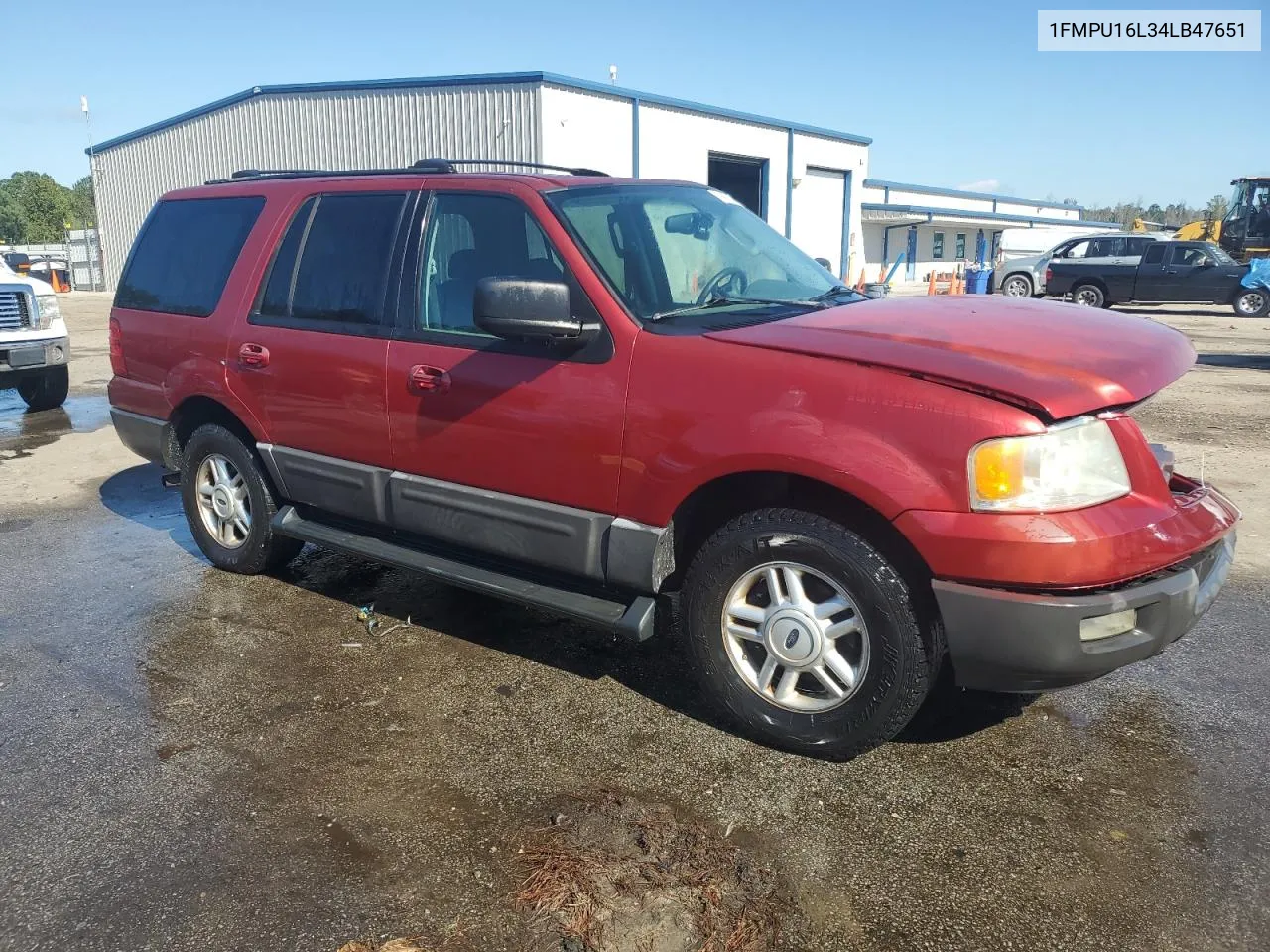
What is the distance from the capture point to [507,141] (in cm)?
2119

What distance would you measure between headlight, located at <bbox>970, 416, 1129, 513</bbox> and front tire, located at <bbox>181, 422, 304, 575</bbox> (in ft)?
11.5

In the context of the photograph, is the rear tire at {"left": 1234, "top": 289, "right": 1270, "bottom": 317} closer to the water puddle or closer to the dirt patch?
the water puddle

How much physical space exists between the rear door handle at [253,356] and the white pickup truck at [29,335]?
6.51m

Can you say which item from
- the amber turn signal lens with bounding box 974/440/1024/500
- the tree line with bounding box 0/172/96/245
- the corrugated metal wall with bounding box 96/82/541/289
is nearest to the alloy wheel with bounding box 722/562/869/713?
the amber turn signal lens with bounding box 974/440/1024/500

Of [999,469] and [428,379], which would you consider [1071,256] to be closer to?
[428,379]

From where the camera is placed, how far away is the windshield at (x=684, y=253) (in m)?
3.61

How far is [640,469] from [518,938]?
5.01 feet

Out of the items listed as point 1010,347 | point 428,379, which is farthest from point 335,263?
point 1010,347

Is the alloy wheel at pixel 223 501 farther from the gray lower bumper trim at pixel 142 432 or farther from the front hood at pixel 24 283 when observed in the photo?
the front hood at pixel 24 283

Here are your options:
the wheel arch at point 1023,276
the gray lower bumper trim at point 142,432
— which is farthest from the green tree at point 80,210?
the gray lower bumper trim at point 142,432

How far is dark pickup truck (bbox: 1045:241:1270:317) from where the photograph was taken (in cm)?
2250

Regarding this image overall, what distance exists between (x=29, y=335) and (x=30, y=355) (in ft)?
0.83

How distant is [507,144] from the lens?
21.2m

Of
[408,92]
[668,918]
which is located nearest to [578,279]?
[668,918]
